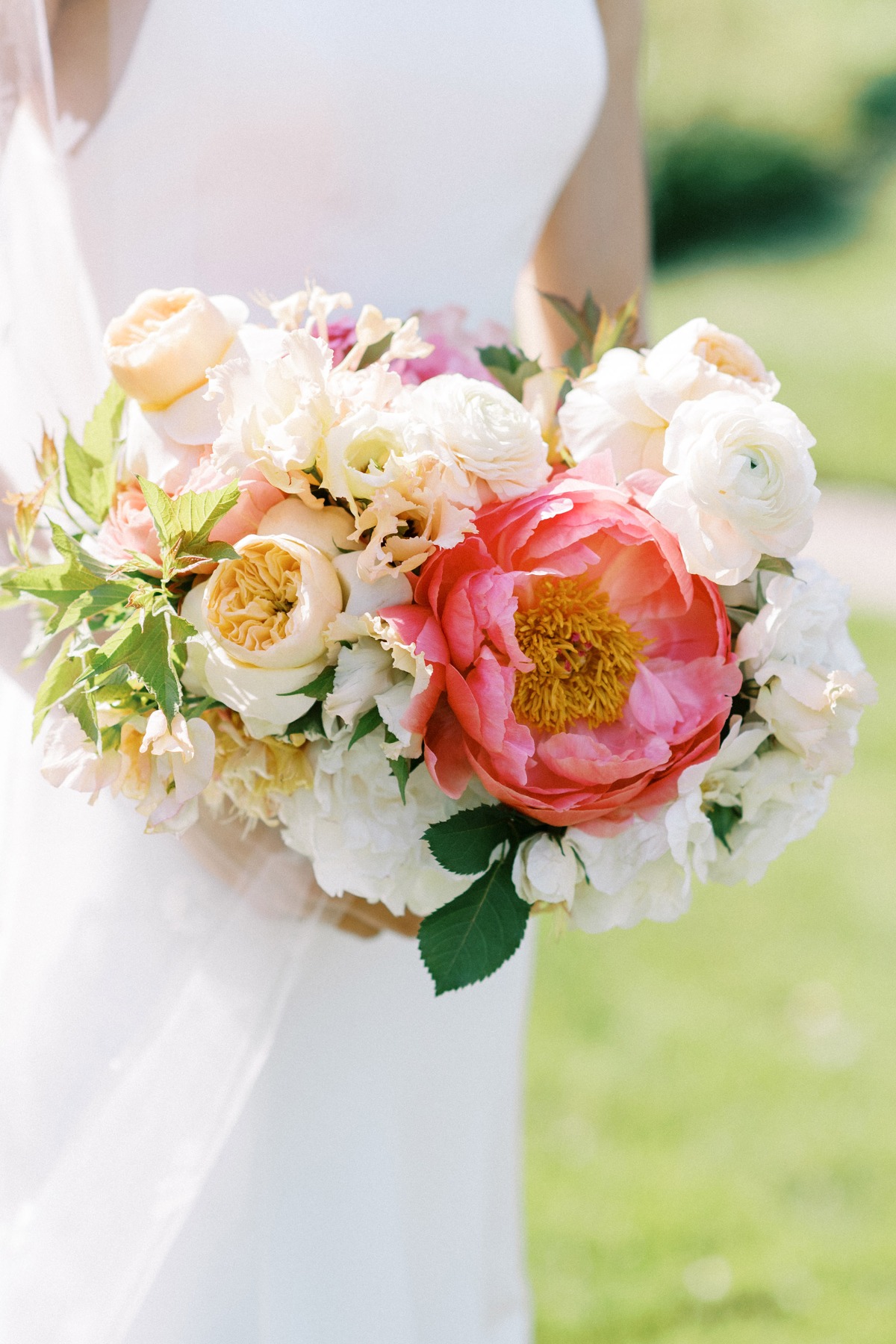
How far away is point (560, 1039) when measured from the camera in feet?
10.4

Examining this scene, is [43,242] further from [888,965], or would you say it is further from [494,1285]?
[888,965]

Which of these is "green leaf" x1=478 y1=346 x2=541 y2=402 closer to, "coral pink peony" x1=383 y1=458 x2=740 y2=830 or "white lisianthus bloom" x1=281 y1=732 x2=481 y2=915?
"coral pink peony" x1=383 y1=458 x2=740 y2=830

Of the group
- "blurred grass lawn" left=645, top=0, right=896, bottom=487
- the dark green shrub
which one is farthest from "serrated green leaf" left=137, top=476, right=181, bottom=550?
the dark green shrub

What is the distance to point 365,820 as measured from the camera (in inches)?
41.7

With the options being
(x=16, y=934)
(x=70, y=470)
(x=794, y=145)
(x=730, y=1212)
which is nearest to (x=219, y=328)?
(x=70, y=470)

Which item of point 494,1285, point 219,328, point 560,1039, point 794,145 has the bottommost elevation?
point 794,145

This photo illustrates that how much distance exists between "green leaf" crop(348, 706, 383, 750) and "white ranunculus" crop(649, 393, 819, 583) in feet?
0.87

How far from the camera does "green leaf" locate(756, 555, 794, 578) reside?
1081 mm

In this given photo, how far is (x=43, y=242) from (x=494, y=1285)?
1569 mm

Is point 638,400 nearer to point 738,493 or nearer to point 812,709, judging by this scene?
point 738,493

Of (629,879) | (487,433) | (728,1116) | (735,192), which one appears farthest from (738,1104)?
(735,192)

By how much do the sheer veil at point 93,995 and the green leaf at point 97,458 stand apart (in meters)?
0.16

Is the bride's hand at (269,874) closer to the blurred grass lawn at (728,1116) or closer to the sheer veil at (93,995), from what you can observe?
the sheer veil at (93,995)

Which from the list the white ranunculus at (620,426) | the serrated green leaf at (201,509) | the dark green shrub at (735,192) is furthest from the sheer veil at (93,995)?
the dark green shrub at (735,192)
